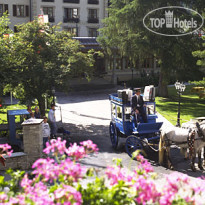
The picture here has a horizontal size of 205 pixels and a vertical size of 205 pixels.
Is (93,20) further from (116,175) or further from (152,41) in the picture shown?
(116,175)

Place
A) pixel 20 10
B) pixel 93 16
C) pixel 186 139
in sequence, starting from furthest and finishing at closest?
1. pixel 93 16
2. pixel 20 10
3. pixel 186 139

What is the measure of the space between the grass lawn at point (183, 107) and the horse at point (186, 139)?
30.4 feet

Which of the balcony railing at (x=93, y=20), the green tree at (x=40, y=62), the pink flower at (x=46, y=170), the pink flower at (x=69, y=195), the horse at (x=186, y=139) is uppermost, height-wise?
the balcony railing at (x=93, y=20)

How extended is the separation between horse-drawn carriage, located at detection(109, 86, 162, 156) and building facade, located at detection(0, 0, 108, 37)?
3111cm

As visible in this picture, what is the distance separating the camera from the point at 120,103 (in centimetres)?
1364

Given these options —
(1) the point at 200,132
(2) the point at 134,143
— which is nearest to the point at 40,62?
(2) the point at 134,143

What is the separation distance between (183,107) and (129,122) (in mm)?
13729

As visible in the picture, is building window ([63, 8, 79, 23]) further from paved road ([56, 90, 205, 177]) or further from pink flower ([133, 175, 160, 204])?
pink flower ([133, 175, 160, 204])

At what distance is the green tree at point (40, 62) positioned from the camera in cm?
1532

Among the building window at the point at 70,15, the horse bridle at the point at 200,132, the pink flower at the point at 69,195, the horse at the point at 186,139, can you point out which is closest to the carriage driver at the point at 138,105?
the horse at the point at 186,139

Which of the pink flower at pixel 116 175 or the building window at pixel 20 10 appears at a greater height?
the building window at pixel 20 10

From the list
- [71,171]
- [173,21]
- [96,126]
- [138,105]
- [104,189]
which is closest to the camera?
[71,171]

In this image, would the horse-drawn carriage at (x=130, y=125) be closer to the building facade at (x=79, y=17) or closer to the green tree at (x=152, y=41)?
the green tree at (x=152, y=41)

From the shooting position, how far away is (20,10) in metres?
43.8
